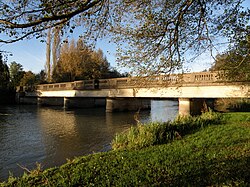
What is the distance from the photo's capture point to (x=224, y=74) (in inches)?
415

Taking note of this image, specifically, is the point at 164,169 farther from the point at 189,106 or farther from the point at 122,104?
the point at 122,104

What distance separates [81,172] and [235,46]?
7004 mm

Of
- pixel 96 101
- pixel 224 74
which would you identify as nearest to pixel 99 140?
pixel 224 74

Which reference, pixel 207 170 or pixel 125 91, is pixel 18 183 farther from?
pixel 125 91

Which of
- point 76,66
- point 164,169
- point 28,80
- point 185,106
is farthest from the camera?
point 28,80

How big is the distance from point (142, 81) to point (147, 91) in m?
14.1

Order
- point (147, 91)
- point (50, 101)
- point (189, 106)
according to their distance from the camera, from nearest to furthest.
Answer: point (189, 106)
point (147, 91)
point (50, 101)

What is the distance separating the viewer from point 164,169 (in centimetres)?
500

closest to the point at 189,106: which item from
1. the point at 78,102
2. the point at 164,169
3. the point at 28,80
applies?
the point at 164,169

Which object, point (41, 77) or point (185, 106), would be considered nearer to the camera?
point (185, 106)

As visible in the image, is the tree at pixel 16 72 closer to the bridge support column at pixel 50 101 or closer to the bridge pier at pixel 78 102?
the bridge support column at pixel 50 101

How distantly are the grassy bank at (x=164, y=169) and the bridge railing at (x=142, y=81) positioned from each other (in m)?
3.03

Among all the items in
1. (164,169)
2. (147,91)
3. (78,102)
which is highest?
(147,91)

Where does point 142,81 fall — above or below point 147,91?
above
